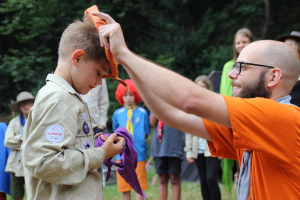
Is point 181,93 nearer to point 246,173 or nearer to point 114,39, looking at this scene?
point 114,39

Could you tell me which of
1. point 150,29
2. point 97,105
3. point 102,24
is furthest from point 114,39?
point 150,29

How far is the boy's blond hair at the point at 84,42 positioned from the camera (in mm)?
2000

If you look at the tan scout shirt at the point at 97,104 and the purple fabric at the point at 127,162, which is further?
the tan scout shirt at the point at 97,104

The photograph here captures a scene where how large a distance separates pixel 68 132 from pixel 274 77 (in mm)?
1216

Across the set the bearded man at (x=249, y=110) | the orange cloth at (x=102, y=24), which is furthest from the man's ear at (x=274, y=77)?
the orange cloth at (x=102, y=24)

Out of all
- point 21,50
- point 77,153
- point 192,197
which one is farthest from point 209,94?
point 21,50

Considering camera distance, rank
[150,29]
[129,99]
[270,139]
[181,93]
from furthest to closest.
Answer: [150,29], [129,99], [270,139], [181,93]

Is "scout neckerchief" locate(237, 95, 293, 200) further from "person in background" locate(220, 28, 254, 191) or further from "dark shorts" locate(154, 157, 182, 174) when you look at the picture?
"dark shorts" locate(154, 157, 182, 174)

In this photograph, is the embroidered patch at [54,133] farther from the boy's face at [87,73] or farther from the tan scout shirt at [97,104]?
the tan scout shirt at [97,104]

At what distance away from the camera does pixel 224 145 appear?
201cm

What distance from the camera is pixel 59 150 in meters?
1.71

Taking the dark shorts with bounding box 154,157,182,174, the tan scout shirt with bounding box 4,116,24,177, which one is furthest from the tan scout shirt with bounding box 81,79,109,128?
the tan scout shirt with bounding box 4,116,24,177

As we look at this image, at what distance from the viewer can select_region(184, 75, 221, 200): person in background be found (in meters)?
4.55

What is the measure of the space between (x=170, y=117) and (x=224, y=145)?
39 cm
